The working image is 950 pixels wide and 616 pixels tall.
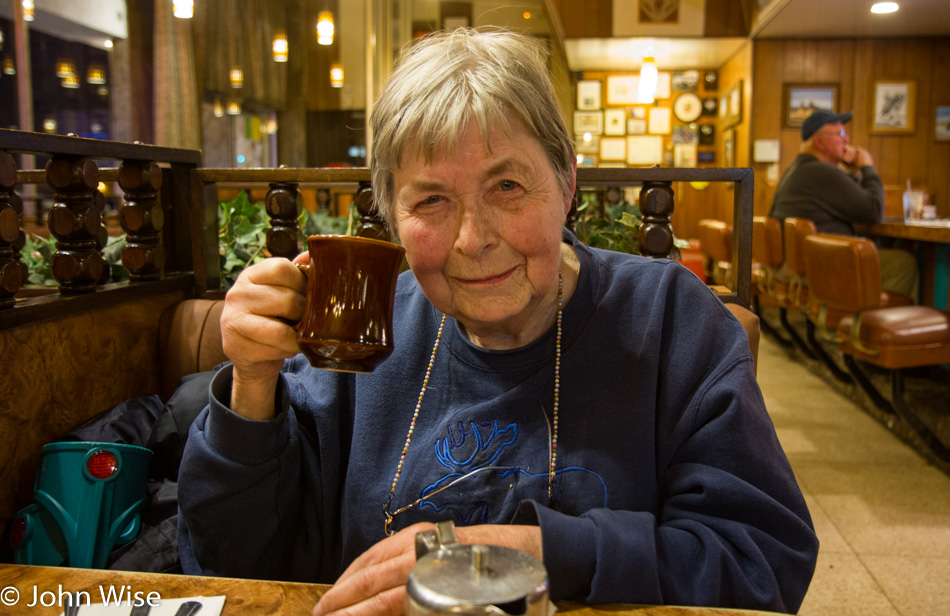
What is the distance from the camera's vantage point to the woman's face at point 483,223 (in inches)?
37.1

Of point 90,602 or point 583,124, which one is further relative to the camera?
point 583,124

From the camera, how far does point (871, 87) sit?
7785mm

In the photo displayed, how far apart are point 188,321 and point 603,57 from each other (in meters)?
8.02

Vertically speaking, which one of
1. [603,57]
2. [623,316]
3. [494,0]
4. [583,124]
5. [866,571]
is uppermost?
[494,0]

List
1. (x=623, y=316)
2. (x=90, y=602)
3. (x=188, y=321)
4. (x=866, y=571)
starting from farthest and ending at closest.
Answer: (x=866, y=571)
(x=188, y=321)
(x=623, y=316)
(x=90, y=602)

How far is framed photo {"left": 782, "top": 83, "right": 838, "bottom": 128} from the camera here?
7.84 meters

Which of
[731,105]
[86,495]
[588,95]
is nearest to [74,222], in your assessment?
[86,495]

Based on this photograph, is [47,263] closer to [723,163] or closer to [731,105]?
[731,105]

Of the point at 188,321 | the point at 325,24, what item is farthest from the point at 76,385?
the point at 325,24

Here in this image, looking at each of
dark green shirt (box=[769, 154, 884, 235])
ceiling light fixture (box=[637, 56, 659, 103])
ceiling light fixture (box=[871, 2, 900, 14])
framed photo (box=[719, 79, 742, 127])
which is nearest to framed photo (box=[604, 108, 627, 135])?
framed photo (box=[719, 79, 742, 127])

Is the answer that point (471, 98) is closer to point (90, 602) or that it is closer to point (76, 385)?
point (90, 602)

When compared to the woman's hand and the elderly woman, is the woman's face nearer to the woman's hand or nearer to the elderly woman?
the elderly woman

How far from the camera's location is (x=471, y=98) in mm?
925

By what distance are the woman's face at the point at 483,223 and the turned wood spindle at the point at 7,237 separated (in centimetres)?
78
